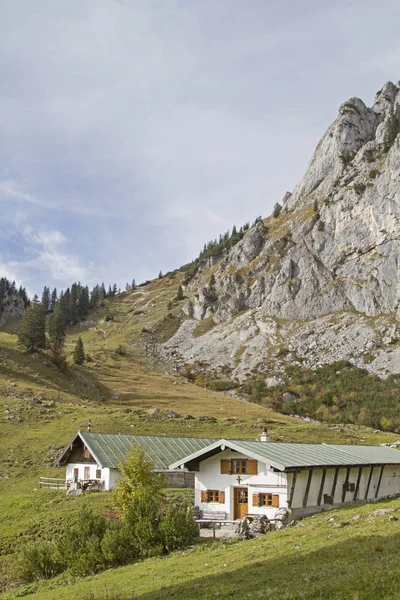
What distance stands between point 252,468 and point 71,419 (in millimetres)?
44101

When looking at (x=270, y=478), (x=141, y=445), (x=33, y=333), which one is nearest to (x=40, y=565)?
(x=270, y=478)

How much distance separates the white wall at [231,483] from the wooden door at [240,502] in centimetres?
28

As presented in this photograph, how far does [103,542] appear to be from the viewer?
91.3 ft

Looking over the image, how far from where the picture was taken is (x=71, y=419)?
7319 centimetres

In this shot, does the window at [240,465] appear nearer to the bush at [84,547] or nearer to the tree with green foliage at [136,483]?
the tree with green foliage at [136,483]

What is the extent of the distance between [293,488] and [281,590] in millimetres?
19048

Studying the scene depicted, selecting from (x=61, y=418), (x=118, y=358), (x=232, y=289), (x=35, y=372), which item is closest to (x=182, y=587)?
(x=61, y=418)

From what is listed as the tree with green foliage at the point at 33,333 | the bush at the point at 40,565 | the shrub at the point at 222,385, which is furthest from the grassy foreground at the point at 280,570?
the shrub at the point at 222,385

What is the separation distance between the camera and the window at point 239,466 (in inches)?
1371

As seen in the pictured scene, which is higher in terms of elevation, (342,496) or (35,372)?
(35,372)

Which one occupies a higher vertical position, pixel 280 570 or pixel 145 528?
pixel 280 570

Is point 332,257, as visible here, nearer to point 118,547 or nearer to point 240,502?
point 240,502

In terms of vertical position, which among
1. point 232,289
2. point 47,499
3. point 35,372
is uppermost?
point 232,289

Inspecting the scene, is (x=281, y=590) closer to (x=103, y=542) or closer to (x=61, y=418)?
(x=103, y=542)
